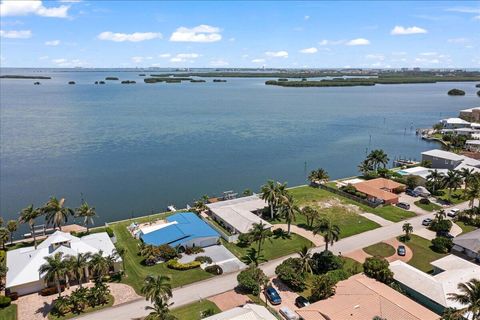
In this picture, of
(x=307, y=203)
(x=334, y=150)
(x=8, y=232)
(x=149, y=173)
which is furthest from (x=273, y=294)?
(x=334, y=150)

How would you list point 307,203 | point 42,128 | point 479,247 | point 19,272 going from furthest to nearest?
point 42,128
point 307,203
point 479,247
point 19,272

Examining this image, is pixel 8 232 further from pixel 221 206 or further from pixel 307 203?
pixel 307 203

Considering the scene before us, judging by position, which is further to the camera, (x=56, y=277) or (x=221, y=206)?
(x=221, y=206)

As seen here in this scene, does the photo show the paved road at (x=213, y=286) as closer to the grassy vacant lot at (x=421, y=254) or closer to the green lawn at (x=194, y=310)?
the green lawn at (x=194, y=310)

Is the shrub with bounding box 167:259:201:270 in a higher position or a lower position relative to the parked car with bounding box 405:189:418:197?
lower

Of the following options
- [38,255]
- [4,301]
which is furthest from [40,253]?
[4,301]

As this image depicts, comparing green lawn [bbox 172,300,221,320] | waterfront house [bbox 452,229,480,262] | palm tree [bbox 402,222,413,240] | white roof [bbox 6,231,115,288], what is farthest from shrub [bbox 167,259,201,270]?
waterfront house [bbox 452,229,480,262]

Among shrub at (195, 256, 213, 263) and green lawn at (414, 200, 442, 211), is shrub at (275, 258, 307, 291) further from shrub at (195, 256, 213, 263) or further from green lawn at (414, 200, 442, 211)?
green lawn at (414, 200, 442, 211)
